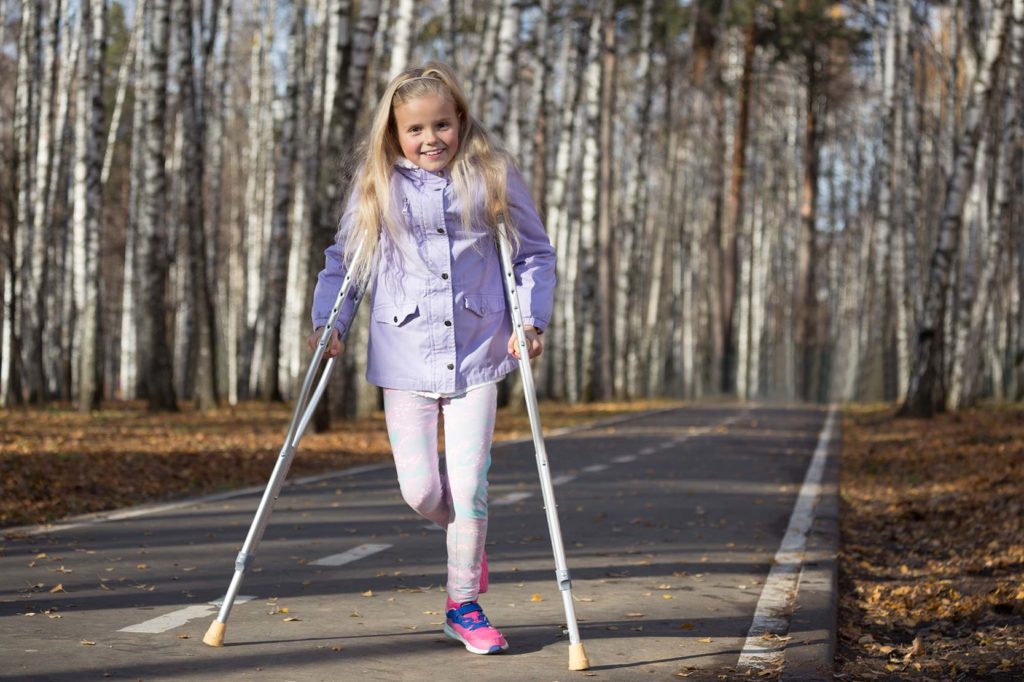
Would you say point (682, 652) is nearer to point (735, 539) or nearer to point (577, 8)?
point (735, 539)

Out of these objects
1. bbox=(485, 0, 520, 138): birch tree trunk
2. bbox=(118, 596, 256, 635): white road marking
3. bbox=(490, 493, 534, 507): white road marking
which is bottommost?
bbox=(490, 493, 534, 507): white road marking

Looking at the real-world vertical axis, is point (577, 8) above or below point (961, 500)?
above

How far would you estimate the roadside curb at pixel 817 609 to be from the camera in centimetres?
617

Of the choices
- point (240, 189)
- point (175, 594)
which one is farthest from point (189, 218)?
point (240, 189)

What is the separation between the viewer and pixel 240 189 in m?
59.9

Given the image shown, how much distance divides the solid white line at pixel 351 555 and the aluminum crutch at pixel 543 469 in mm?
2815

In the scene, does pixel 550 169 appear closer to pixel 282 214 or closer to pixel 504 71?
pixel 282 214

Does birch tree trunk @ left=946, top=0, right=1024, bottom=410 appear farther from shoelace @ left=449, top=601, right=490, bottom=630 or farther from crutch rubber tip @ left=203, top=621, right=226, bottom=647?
crutch rubber tip @ left=203, top=621, right=226, bottom=647

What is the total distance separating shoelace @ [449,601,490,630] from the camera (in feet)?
20.2

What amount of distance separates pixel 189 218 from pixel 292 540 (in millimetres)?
20772

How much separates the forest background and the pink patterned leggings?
1072 mm

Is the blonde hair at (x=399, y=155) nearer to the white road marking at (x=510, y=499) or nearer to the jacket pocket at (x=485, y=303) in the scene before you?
the jacket pocket at (x=485, y=303)

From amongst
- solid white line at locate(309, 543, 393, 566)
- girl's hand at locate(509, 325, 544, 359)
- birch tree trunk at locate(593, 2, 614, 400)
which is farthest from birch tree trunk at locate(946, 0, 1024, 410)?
girl's hand at locate(509, 325, 544, 359)

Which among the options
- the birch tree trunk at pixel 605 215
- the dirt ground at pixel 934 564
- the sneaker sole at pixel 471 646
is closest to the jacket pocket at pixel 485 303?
the sneaker sole at pixel 471 646
